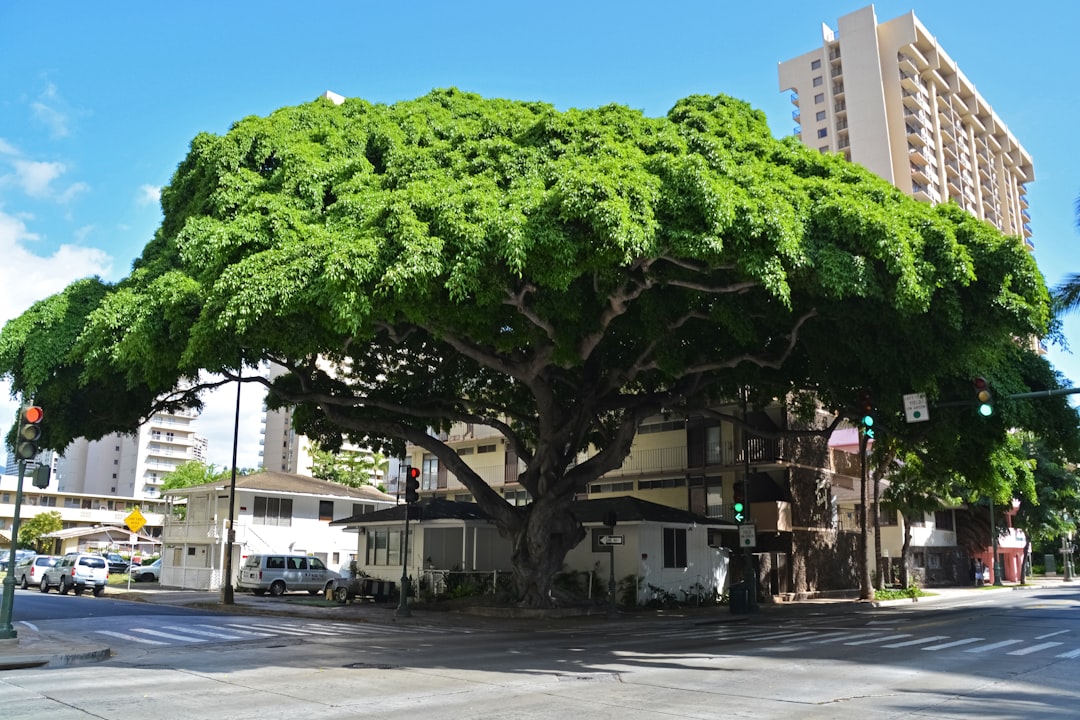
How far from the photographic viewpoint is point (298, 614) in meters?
27.6

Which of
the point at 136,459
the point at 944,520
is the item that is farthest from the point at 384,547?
the point at 136,459

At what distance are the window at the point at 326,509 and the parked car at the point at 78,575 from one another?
1235 centimetres

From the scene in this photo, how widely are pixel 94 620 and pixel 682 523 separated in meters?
20.2

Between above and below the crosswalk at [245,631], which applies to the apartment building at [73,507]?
above

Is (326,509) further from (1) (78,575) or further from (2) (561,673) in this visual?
(2) (561,673)

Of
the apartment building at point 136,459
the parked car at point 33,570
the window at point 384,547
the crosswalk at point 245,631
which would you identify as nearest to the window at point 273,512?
the parked car at point 33,570

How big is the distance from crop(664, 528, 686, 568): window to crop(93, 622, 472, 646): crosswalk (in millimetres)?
12445

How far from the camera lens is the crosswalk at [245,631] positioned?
61.1 ft

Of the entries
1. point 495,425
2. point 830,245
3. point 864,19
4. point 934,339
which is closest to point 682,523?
point 495,425

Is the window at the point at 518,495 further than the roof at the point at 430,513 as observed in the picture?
Yes

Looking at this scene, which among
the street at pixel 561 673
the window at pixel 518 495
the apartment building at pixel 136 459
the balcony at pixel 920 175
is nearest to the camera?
the street at pixel 561 673

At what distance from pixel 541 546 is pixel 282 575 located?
18.9 metres

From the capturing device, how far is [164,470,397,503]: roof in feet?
152

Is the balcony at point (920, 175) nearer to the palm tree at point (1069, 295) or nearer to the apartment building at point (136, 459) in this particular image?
the palm tree at point (1069, 295)
